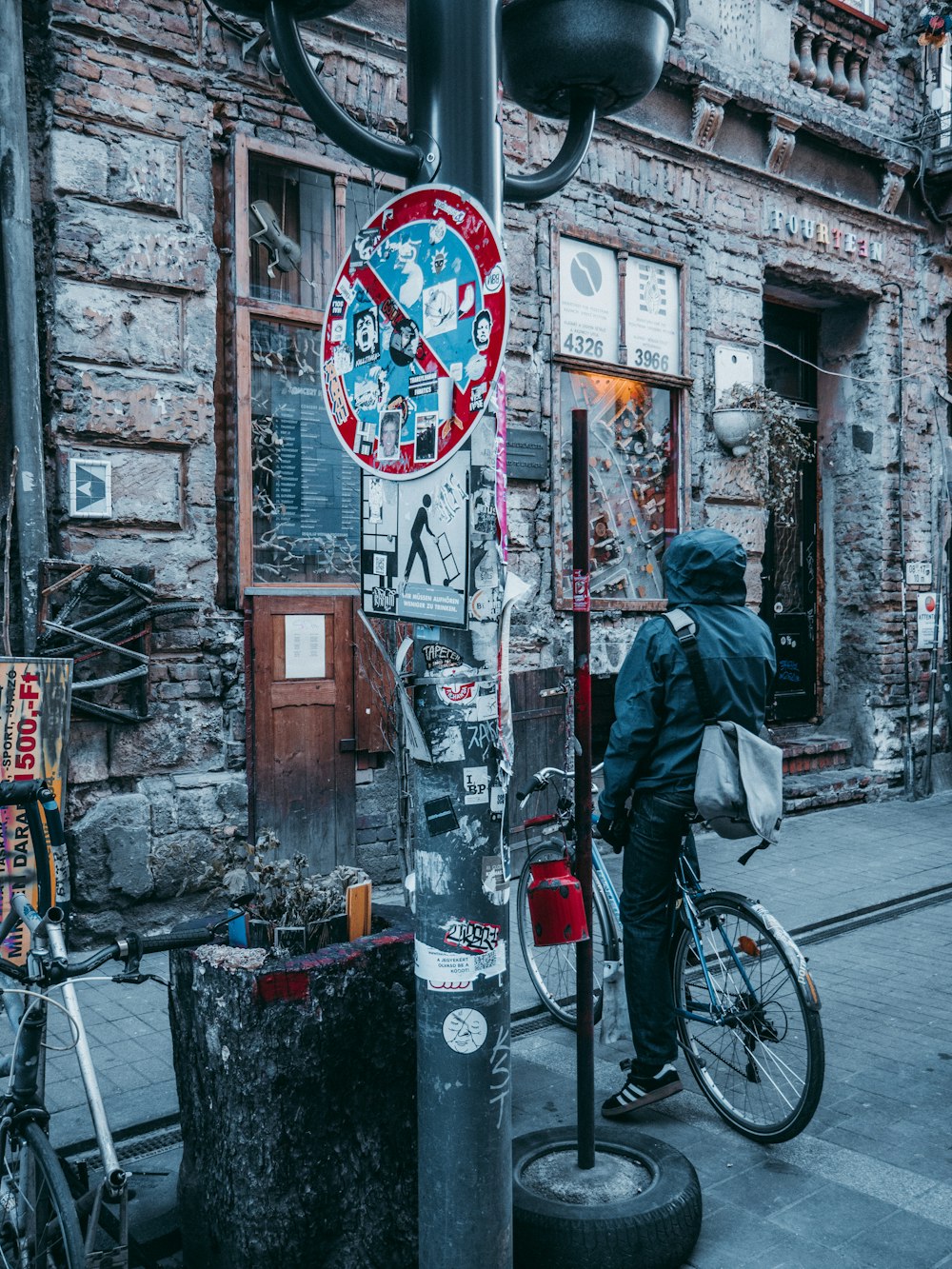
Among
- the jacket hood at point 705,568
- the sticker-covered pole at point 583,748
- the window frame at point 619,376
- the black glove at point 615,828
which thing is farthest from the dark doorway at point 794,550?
the sticker-covered pole at point 583,748

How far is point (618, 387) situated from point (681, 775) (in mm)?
5063

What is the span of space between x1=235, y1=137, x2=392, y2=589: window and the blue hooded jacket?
9.78 ft

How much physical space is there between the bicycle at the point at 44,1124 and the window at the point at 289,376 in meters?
3.82

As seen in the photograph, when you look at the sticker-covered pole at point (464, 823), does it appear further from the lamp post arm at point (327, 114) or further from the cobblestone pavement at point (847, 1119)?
the cobblestone pavement at point (847, 1119)

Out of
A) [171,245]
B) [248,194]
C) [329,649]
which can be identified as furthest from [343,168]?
[329,649]

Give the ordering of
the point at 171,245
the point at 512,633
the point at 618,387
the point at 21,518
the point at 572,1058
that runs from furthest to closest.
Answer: the point at 618,387 → the point at 512,633 → the point at 171,245 → the point at 21,518 → the point at 572,1058

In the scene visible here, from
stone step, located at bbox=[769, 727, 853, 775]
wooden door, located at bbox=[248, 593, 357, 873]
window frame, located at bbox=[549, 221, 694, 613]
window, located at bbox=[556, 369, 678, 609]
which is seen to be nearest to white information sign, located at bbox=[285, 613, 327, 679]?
wooden door, located at bbox=[248, 593, 357, 873]

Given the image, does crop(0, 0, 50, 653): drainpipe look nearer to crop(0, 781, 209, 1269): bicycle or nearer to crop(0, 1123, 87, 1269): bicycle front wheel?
crop(0, 781, 209, 1269): bicycle

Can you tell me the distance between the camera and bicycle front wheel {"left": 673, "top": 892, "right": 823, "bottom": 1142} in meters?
3.77

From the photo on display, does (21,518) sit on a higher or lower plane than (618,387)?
lower

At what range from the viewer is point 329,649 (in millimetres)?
6703

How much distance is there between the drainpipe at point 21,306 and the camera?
17.9 feet

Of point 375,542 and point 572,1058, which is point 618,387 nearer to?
point 572,1058

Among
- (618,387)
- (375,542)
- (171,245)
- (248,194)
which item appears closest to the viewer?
(375,542)
